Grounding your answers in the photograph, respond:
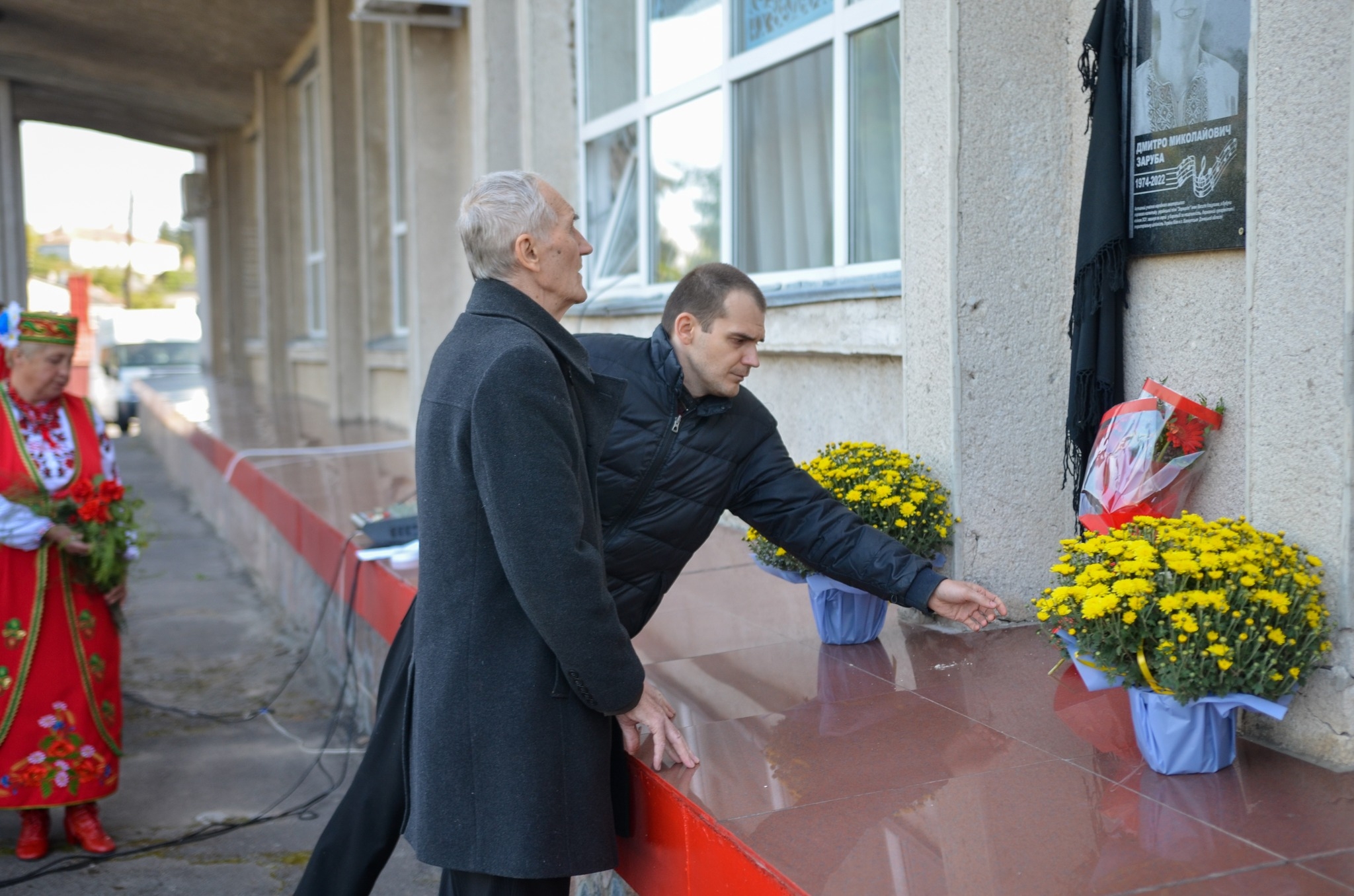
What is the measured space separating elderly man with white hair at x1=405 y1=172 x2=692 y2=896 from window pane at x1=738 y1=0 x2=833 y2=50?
3.46 m

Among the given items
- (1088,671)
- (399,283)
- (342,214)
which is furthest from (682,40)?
(342,214)

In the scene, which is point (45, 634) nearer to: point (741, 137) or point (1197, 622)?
point (741, 137)

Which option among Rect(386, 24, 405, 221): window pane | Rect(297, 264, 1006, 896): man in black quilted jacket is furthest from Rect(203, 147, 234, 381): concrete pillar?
Rect(297, 264, 1006, 896): man in black quilted jacket

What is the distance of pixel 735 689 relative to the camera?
3486mm

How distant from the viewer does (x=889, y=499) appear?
379 cm

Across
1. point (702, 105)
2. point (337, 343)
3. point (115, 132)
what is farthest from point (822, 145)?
point (115, 132)

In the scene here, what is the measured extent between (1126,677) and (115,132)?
2519cm

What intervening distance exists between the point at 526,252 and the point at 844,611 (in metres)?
1.94

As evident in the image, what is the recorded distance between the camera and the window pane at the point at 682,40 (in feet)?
20.9

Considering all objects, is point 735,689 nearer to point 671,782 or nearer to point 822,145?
point 671,782

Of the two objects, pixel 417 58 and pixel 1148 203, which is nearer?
pixel 1148 203

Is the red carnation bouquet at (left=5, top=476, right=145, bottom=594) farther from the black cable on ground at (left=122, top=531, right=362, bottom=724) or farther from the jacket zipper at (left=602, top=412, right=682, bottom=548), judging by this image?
the jacket zipper at (left=602, top=412, right=682, bottom=548)

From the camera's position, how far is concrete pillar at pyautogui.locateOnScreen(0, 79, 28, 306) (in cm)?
1888

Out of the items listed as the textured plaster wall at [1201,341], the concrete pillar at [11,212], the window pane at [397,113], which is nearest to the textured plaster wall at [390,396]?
the window pane at [397,113]
